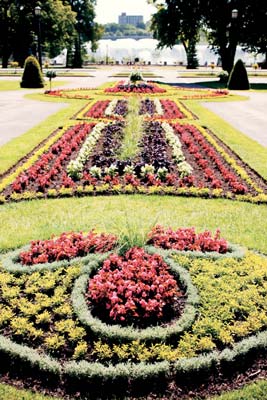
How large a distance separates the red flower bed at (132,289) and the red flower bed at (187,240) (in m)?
0.66

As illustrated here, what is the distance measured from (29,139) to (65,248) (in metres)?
7.29

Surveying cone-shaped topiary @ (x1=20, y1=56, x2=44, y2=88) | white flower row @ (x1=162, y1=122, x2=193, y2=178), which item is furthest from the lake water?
white flower row @ (x1=162, y1=122, x2=193, y2=178)

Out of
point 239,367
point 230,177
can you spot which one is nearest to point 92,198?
point 230,177

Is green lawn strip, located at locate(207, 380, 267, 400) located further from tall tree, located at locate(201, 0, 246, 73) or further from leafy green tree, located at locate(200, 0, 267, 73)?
tall tree, located at locate(201, 0, 246, 73)

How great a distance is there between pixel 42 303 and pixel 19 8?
166 feet

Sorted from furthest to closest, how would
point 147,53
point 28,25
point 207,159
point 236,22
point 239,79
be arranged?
point 147,53 < point 28,25 < point 236,22 < point 239,79 < point 207,159

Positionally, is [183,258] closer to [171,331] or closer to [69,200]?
[171,331]

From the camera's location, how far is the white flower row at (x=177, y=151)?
881 centimetres

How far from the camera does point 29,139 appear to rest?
12.0m

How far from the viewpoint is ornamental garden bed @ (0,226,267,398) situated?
11.8 feet

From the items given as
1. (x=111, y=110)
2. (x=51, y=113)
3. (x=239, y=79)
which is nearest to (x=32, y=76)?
(x=51, y=113)

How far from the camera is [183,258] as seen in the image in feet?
17.4

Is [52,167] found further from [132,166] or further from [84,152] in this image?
[132,166]

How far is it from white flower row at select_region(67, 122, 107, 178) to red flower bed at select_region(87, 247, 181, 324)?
401 cm
